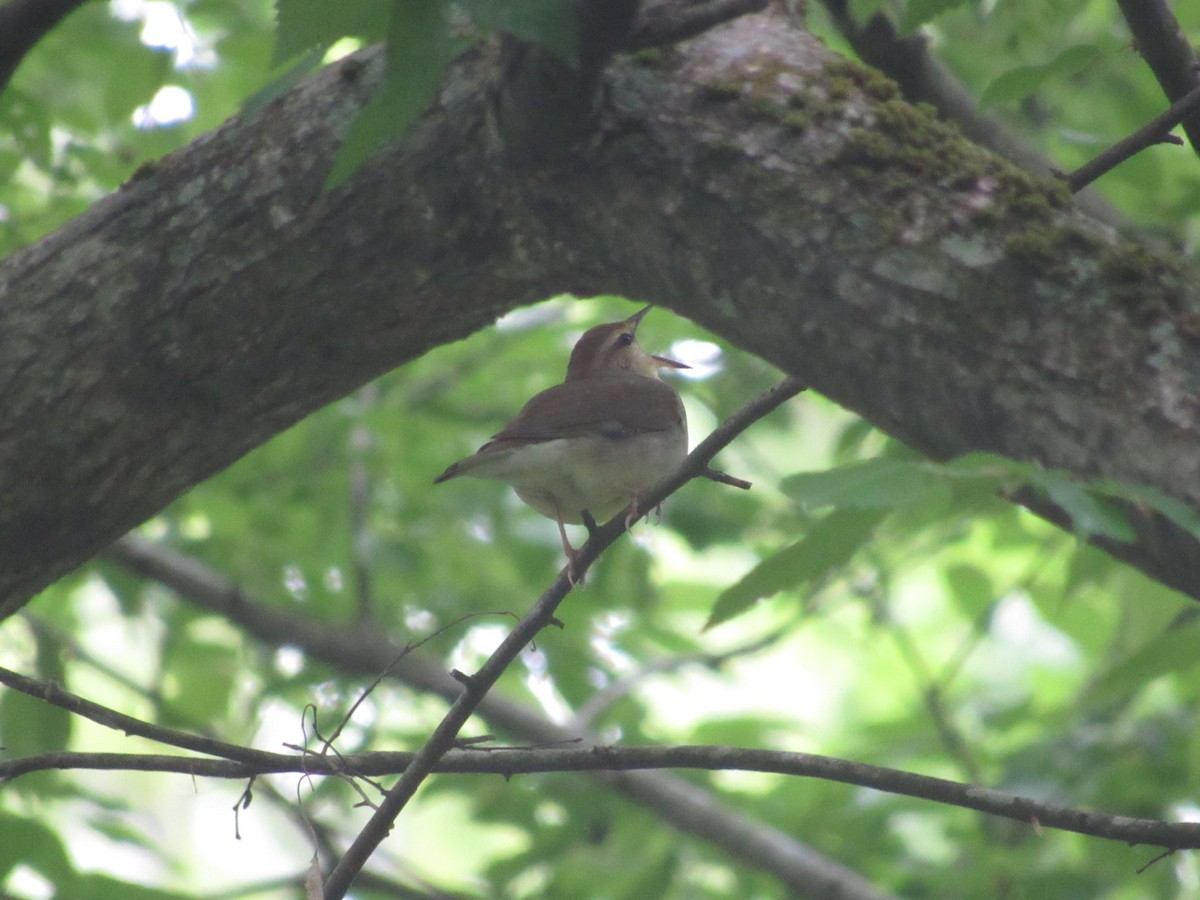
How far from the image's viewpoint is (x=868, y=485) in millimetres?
1492

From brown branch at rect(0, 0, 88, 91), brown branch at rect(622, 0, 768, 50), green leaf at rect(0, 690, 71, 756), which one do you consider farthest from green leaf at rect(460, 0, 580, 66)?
green leaf at rect(0, 690, 71, 756)

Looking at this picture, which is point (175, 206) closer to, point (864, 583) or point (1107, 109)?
point (1107, 109)

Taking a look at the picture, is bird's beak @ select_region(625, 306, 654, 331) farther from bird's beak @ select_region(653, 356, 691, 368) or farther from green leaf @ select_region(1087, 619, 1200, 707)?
green leaf @ select_region(1087, 619, 1200, 707)

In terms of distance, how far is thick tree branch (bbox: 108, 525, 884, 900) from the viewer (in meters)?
4.96

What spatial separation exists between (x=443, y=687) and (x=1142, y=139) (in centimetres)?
402

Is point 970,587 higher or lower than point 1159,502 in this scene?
higher

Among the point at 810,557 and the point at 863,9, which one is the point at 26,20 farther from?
the point at 863,9

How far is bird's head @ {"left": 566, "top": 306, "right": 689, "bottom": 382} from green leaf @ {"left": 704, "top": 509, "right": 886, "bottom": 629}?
3.26 m

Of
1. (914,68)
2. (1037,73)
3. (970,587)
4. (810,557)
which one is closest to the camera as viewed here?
(810,557)

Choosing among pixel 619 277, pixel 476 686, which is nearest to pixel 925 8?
pixel 619 277

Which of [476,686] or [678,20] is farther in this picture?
[476,686]

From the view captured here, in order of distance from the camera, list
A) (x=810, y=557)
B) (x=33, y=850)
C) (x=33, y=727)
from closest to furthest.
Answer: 1. (x=810, y=557)
2. (x=33, y=850)
3. (x=33, y=727)

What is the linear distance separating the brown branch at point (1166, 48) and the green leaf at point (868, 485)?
1.36 metres

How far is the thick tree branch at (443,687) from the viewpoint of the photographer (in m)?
4.96
